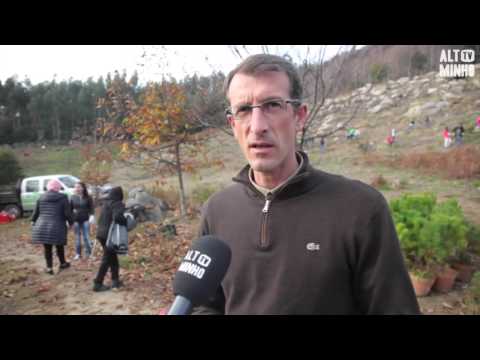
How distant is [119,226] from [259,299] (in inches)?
171

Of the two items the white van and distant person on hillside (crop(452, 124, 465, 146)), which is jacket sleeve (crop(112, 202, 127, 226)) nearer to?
the white van

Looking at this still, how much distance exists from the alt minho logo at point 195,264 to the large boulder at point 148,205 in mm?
8586

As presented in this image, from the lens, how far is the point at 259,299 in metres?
1.44

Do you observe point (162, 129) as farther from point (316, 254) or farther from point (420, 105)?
point (420, 105)

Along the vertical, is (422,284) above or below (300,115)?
below

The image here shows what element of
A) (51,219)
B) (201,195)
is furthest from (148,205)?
(51,219)

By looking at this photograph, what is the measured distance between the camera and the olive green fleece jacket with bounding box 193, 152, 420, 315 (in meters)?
1.31

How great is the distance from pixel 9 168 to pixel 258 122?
51.2ft

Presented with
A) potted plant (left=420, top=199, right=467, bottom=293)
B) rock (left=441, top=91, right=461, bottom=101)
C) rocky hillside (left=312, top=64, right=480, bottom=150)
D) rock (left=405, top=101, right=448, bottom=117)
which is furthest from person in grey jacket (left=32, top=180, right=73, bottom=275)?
rock (left=441, top=91, right=461, bottom=101)

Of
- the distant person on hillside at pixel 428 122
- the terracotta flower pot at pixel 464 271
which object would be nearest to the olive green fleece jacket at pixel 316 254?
the terracotta flower pot at pixel 464 271

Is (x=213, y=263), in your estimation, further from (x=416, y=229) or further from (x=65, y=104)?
(x=65, y=104)

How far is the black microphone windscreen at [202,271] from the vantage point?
1.12m

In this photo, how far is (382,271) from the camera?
130cm

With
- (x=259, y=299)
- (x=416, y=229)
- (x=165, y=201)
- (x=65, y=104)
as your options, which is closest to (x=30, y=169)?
(x=65, y=104)
